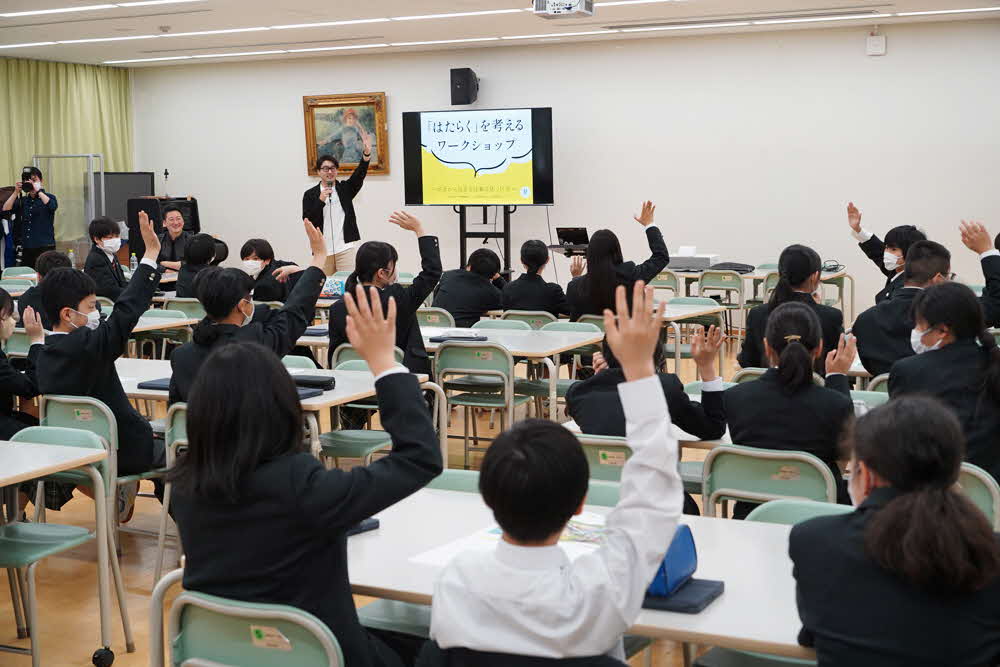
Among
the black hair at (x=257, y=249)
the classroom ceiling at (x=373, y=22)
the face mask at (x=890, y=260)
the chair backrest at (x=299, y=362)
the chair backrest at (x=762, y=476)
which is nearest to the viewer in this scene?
the chair backrest at (x=762, y=476)

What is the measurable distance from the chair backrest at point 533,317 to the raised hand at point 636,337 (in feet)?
16.2

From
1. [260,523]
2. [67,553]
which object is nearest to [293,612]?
[260,523]

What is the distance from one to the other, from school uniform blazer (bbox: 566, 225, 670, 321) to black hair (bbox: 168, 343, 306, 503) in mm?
4536

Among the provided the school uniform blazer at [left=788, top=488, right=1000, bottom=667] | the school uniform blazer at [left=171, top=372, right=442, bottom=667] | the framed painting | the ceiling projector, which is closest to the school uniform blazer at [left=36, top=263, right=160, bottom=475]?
the school uniform blazer at [left=171, top=372, right=442, bottom=667]

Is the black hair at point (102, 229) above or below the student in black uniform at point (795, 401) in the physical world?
above

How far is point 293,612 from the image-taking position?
1.94 m

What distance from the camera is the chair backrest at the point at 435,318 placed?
6.70 metres

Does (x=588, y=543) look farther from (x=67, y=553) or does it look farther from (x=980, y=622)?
(x=67, y=553)

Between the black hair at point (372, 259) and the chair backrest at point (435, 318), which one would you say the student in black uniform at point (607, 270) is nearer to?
the chair backrest at point (435, 318)

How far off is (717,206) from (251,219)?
19.2 feet

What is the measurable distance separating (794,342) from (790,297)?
183 cm

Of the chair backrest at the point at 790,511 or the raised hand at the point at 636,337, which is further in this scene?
Answer: the chair backrest at the point at 790,511

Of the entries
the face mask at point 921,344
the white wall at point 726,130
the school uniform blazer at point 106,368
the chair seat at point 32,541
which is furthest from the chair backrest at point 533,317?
the white wall at point 726,130

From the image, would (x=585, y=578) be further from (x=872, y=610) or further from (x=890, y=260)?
(x=890, y=260)
